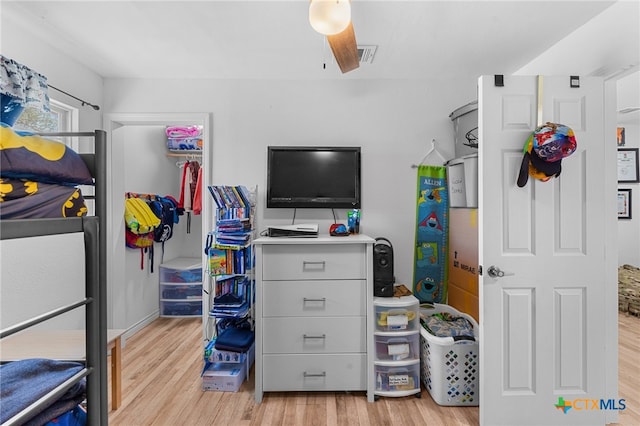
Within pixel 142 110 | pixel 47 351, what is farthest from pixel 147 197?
pixel 47 351

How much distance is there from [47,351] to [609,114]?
3.49m

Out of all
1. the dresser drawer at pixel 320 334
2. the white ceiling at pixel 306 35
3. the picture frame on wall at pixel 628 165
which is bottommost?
the dresser drawer at pixel 320 334

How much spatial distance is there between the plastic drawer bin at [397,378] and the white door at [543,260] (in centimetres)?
47

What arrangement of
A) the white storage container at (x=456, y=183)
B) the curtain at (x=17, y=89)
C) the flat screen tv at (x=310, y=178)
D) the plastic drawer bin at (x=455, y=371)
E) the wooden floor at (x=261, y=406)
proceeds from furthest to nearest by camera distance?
the flat screen tv at (x=310, y=178) < the white storage container at (x=456, y=183) < the plastic drawer bin at (x=455, y=371) < the wooden floor at (x=261, y=406) < the curtain at (x=17, y=89)

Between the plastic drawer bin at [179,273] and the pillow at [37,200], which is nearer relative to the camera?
the pillow at [37,200]

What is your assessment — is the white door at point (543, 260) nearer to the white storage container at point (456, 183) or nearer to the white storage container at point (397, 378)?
the white storage container at point (397, 378)

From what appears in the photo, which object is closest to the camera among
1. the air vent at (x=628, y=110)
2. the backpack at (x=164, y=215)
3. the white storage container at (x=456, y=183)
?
the white storage container at (x=456, y=183)

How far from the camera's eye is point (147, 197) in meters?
3.60

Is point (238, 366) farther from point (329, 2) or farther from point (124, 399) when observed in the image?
point (329, 2)

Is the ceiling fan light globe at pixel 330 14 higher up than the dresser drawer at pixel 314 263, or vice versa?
the ceiling fan light globe at pixel 330 14

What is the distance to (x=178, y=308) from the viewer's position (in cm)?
377

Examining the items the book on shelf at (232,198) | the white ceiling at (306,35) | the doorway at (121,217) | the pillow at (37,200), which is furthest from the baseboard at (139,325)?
the white ceiling at (306,35)

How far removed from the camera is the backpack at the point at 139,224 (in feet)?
10.4

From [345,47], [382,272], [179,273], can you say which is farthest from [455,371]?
[179,273]
